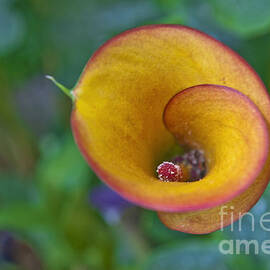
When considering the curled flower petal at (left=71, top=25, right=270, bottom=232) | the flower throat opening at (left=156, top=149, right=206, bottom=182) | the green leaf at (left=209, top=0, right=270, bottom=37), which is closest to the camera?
the curled flower petal at (left=71, top=25, right=270, bottom=232)

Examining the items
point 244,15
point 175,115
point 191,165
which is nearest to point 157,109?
point 175,115

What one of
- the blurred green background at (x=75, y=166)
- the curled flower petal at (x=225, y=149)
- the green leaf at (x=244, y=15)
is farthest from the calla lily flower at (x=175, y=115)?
the green leaf at (x=244, y=15)

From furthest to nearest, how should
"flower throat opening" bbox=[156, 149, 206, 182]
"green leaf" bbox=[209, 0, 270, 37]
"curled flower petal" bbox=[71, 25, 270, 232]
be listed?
"green leaf" bbox=[209, 0, 270, 37], "flower throat opening" bbox=[156, 149, 206, 182], "curled flower petal" bbox=[71, 25, 270, 232]

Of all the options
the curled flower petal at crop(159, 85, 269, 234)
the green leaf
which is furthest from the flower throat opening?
the green leaf

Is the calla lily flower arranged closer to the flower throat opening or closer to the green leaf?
the flower throat opening

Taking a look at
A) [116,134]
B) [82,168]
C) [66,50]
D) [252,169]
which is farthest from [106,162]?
[66,50]

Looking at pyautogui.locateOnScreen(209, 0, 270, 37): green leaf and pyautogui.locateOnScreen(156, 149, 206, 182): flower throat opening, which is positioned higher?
pyautogui.locateOnScreen(209, 0, 270, 37): green leaf
